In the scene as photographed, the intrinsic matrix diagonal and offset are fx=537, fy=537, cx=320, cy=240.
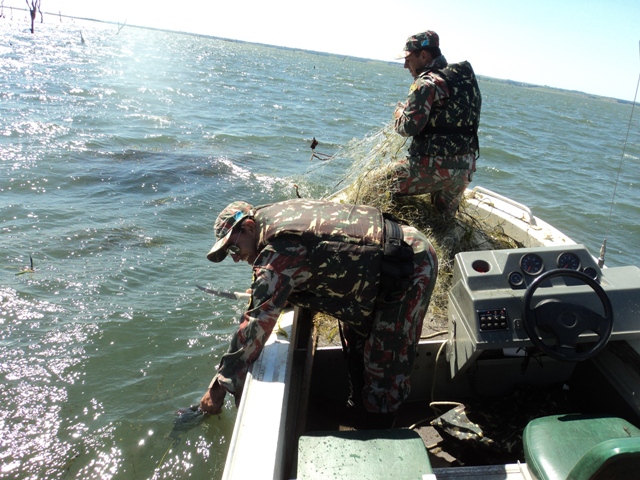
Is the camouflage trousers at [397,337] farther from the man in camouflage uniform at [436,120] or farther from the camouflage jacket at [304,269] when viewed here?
the man in camouflage uniform at [436,120]

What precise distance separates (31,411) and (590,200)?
1243 centimetres

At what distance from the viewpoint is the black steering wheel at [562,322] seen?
2.54m

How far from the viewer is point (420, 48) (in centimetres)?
463

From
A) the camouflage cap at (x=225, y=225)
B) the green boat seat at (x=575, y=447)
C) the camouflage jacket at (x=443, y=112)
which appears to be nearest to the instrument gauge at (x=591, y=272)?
the green boat seat at (x=575, y=447)

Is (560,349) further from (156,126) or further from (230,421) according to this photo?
(156,126)

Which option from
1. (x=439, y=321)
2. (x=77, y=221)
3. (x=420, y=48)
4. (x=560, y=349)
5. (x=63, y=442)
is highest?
(x=420, y=48)

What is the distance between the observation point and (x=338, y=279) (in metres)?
2.68

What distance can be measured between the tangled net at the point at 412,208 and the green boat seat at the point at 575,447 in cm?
186

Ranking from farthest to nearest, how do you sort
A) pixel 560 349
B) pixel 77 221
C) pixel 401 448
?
pixel 77 221, pixel 560 349, pixel 401 448

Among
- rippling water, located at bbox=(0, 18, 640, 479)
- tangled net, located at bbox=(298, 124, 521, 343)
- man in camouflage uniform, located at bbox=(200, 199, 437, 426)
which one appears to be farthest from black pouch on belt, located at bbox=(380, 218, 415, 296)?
tangled net, located at bbox=(298, 124, 521, 343)

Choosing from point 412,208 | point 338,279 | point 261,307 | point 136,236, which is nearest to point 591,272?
point 338,279

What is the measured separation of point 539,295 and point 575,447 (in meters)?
0.72

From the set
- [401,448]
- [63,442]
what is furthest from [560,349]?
[63,442]

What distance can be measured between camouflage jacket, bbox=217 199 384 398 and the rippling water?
1390 millimetres
